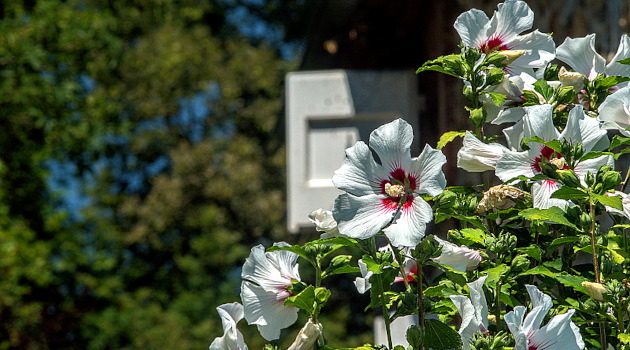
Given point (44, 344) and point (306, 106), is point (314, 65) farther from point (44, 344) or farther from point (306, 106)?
point (44, 344)

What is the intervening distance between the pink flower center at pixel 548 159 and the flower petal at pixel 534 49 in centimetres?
17

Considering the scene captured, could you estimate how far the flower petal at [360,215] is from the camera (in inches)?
39.6

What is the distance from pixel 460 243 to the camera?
1115mm

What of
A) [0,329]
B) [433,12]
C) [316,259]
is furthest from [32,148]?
[316,259]

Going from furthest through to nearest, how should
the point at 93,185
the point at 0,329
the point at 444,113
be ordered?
the point at 93,185 < the point at 0,329 < the point at 444,113

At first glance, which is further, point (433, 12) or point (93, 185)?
point (93, 185)

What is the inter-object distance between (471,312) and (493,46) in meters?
0.43

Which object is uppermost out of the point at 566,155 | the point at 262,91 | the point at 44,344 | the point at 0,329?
the point at 566,155

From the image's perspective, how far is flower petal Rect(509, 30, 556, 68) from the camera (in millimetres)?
1241

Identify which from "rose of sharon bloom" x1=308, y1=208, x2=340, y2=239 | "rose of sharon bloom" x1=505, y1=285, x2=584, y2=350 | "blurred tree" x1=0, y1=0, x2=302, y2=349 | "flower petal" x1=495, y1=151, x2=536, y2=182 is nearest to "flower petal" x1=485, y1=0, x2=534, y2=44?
"flower petal" x1=495, y1=151, x2=536, y2=182

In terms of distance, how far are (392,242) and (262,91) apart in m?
10.1

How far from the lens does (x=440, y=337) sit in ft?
3.43

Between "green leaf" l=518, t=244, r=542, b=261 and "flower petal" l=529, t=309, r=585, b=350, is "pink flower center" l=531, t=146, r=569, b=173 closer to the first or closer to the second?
"green leaf" l=518, t=244, r=542, b=261

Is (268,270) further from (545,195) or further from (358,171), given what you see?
(545,195)
